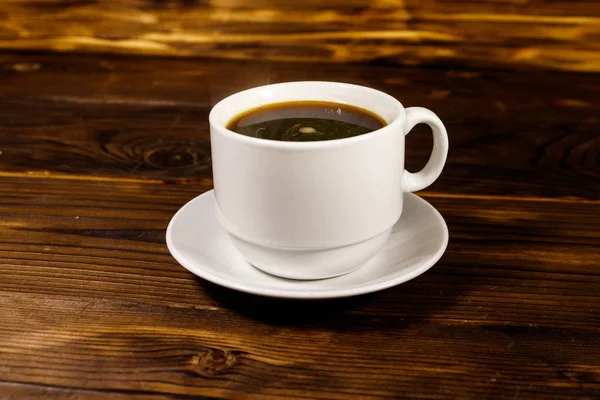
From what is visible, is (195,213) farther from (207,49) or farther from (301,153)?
(207,49)

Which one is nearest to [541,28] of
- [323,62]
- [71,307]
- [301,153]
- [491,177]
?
[323,62]

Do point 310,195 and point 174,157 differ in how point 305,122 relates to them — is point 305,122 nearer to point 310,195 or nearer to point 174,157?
point 310,195

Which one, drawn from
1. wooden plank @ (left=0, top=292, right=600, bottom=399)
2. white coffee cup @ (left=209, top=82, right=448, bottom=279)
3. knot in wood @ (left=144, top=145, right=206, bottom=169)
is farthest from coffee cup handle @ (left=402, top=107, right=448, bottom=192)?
knot in wood @ (left=144, top=145, right=206, bottom=169)

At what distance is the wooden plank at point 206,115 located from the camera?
0.99m

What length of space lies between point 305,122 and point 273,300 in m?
0.19

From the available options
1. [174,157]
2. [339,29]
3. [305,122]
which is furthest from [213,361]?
[339,29]

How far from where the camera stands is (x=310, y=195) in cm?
60

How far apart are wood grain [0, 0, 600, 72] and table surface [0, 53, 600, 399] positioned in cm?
36

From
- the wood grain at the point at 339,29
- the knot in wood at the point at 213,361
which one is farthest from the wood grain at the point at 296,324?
the wood grain at the point at 339,29

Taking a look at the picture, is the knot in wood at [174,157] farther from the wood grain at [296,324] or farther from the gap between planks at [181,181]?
the wood grain at [296,324]

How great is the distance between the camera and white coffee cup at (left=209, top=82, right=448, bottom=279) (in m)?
0.60

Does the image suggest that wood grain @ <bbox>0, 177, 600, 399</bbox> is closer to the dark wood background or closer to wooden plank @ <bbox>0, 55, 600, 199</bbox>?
the dark wood background

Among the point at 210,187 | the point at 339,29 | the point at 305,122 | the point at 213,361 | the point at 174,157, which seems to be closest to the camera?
the point at 213,361

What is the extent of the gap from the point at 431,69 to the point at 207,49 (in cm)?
53
